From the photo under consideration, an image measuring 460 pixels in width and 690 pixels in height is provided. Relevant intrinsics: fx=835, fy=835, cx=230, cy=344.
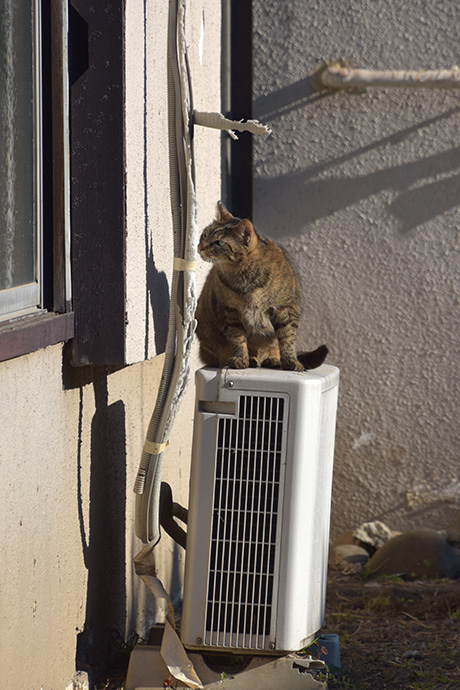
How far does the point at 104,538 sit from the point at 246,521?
20.5 inches

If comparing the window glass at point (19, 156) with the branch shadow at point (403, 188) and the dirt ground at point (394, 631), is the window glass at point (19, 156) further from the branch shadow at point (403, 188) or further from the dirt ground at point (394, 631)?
the branch shadow at point (403, 188)

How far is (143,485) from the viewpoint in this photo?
2.43m

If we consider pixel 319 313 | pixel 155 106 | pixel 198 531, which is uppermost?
pixel 155 106

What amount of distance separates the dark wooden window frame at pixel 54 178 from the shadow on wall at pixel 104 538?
0.30 metres

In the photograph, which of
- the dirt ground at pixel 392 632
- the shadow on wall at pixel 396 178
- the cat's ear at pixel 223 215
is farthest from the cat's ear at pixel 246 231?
the shadow on wall at pixel 396 178

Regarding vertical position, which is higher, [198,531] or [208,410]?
[208,410]

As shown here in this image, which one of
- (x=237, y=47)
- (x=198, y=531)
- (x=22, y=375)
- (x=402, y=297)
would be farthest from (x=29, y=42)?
(x=402, y=297)

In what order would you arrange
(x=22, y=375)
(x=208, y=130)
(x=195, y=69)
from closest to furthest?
(x=22, y=375)
(x=195, y=69)
(x=208, y=130)

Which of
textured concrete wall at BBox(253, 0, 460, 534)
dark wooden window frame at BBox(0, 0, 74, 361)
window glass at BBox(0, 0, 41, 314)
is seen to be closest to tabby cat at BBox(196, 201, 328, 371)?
dark wooden window frame at BBox(0, 0, 74, 361)

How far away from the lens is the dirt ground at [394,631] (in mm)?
2914

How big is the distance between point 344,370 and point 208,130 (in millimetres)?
1466

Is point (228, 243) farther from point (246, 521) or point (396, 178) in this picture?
point (396, 178)

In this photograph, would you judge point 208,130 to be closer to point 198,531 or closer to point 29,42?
point 29,42

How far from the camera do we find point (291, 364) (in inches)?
108
